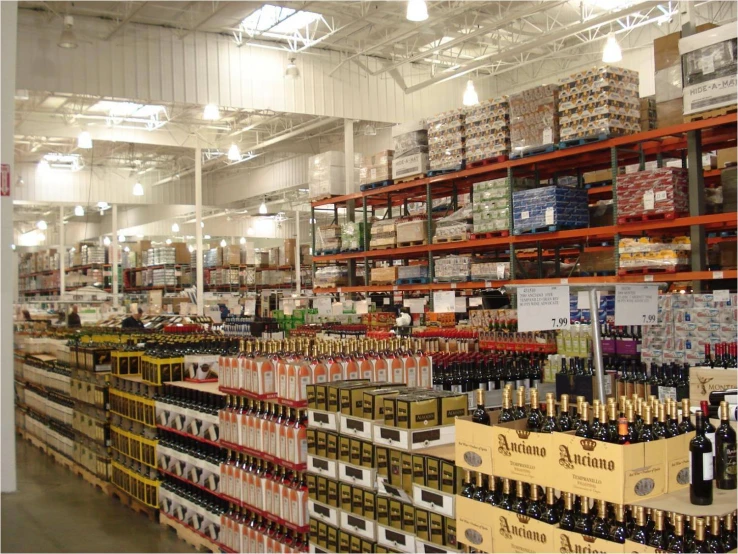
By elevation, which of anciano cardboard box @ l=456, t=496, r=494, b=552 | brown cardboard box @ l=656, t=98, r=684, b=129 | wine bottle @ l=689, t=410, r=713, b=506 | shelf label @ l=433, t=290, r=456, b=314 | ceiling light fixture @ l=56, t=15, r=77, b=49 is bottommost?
anciano cardboard box @ l=456, t=496, r=494, b=552

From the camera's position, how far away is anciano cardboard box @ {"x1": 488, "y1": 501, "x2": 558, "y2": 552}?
117 inches

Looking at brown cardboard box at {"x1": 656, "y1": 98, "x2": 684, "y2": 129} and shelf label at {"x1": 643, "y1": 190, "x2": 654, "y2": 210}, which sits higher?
brown cardboard box at {"x1": 656, "y1": 98, "x2": 684, "y2": 129}

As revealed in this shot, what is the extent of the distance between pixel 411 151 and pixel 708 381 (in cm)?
576

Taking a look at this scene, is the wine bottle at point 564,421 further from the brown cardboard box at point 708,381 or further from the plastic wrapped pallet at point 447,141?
the plastic wrapped pallet at point 447,141

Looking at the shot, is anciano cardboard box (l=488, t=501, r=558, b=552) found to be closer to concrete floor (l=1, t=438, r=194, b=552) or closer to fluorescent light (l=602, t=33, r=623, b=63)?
concrete floor (l=1, t=438, r=194, b=552)

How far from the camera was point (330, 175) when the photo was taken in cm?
1209

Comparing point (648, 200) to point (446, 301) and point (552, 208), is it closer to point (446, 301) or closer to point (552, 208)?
point (552, 208)

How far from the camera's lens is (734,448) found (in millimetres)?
3027

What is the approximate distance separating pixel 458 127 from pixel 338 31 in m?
6.00

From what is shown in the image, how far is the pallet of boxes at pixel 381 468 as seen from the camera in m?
3.76

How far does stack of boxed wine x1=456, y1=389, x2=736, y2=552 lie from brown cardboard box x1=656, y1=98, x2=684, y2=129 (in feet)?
14.9

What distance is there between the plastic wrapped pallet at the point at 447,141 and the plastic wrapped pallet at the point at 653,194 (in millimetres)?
2425

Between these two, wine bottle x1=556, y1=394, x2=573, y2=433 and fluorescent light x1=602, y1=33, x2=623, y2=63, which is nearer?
wine bottle x1=556, y1=394, x2=573, y2=433

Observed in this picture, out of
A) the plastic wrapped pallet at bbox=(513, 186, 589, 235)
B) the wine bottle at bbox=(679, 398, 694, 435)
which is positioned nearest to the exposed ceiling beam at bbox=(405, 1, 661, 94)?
the plastic wrapped pallet at bbox=(513, 186, 589, 235)
